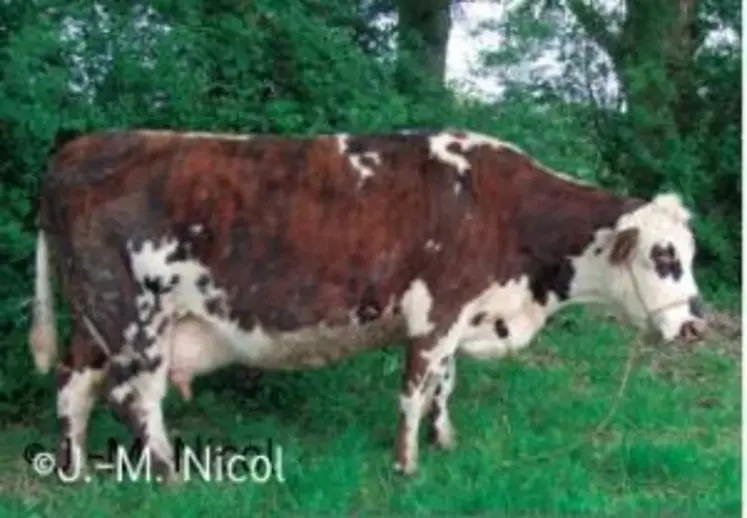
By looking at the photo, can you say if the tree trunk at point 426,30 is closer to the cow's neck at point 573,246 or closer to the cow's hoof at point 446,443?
the cow's neck at point 573,246

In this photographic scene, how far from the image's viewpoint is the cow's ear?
7961mm

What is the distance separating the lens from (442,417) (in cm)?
837

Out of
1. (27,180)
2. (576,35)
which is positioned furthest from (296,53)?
(576,35)

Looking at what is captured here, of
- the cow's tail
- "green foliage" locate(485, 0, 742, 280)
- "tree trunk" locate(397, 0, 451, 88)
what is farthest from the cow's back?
"green foliage" locate(485, 0, 742, 280)

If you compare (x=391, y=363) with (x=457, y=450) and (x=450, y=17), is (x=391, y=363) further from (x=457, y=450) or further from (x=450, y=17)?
(x=450, y=17)

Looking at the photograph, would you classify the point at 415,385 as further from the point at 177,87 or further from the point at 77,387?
the point at 177,87

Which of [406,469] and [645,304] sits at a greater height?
[645,304]

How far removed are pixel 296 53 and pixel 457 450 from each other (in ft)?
8.42

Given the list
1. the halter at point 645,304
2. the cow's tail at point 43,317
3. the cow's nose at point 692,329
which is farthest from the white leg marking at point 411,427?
the cow's tail at point 43,317

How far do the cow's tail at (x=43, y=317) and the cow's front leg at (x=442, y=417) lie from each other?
6.32ft

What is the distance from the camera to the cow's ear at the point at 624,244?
796 centimetres

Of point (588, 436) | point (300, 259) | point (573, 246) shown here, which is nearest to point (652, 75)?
point (588, 436)

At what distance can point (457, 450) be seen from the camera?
324 inches

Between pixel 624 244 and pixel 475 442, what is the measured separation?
4.27 ft
